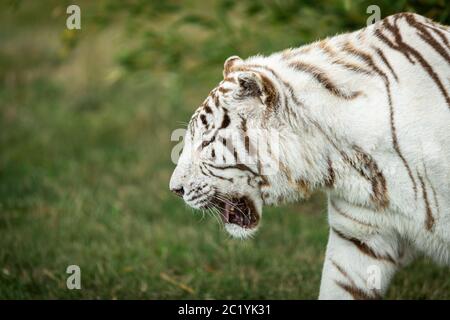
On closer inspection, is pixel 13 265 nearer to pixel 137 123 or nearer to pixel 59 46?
pixel 137 123

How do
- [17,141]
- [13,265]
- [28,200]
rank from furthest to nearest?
1. [17,141]
2. [28,200]
3. [13,265]

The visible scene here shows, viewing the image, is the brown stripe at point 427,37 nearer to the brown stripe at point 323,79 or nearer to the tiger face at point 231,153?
the brown stripe at point 323,79

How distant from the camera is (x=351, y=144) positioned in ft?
8.23

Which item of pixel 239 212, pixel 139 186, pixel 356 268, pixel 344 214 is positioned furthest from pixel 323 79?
pixel 139 186

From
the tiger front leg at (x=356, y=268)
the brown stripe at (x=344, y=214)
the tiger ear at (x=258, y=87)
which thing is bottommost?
the tiger front leg at (x=356, y=268)

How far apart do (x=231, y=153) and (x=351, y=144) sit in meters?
0.45

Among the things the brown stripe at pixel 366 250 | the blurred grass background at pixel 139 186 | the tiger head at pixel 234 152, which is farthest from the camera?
the blurred grass background at pixel 139 186

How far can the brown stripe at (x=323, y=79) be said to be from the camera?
8.33 ft

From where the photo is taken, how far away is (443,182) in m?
2.42

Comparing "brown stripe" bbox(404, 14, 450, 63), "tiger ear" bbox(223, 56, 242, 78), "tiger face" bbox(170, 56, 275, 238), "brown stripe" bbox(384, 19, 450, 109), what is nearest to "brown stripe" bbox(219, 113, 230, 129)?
"tiger face" bbox(170, 56, 275, 238)

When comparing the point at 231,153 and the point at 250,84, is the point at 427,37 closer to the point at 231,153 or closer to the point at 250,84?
the point at 250,84

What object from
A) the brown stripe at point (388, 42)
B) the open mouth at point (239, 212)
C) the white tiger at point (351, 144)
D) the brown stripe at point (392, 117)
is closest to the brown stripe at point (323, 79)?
the white tiger at point (351, 144)
